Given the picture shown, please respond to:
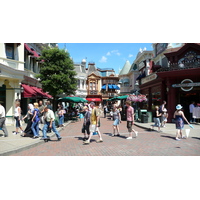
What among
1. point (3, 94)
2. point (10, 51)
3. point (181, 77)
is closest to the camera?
point (3, 94)

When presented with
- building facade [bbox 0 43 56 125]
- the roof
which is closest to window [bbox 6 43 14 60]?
building facade [bbox 0 43 56 125]

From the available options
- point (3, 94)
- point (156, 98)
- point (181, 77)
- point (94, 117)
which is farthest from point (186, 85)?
point (3, 94)

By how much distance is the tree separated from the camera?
15.8 metres

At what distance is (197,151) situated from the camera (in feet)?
19.7

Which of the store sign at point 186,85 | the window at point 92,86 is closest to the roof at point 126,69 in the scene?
the window at point 92,86

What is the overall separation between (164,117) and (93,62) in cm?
3739

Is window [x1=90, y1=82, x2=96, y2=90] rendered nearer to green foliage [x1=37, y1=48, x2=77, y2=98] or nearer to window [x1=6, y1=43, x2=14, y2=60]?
green foliage [x1=37, y1=48, x2=77, y2=98]

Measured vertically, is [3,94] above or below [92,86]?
below

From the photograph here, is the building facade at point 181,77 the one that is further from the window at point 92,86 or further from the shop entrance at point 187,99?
the window at point 92,86

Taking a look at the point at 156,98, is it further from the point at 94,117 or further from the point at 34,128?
the point at 34,128

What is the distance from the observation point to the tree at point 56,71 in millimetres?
15841

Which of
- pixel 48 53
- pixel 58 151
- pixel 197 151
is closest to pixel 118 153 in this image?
pixel 58 151

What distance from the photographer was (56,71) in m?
16.3

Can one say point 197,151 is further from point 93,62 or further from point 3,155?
point 93,62
